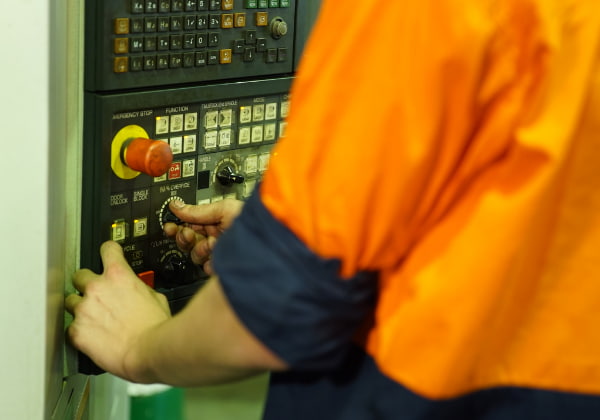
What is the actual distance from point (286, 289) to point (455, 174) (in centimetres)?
13

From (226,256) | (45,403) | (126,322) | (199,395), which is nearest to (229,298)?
(226,256)

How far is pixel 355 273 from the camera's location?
1.86ft

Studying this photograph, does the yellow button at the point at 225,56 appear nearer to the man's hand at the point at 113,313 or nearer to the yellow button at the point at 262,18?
the yellow button at the point at 262,18

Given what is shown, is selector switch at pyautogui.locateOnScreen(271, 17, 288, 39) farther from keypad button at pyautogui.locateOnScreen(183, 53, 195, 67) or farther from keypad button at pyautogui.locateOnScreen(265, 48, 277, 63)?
keypad button at pyautogui.locateOnScreen(183, 53, 195, 67)

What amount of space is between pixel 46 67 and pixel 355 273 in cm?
36

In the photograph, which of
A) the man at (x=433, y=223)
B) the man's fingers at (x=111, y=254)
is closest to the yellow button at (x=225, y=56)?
the man's fingers at (x=111, y=254)

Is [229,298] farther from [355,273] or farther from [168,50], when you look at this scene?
[168,50]

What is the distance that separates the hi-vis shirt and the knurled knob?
0.31m

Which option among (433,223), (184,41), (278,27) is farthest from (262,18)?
(433,223)

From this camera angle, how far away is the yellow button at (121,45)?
861 millimetres

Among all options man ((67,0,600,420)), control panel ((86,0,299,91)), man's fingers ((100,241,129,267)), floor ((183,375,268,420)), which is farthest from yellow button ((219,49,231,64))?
floor ((183,375,268,420))

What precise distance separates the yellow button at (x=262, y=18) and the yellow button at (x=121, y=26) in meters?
0.19

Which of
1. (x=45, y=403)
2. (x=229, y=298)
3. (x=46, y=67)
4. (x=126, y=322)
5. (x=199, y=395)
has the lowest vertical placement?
(x=199, y=395)

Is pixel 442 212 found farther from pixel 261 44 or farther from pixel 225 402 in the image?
pixel 225 402
